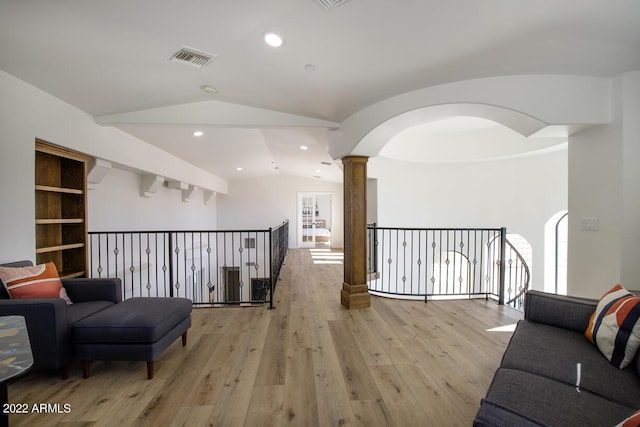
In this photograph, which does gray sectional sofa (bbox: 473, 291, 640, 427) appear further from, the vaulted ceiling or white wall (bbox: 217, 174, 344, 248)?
white wall (bbox: 217, 174, 344, 248)

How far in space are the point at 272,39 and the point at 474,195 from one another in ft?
19.0

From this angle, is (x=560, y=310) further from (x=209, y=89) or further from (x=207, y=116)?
(x=207, y=116)

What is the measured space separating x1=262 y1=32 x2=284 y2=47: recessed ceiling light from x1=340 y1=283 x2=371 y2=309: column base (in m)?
2.89

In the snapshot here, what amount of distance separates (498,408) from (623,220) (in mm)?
2454

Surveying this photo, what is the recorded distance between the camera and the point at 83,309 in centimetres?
248

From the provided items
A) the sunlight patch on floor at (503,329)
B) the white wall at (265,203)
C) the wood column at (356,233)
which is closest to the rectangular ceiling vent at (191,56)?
the wood column at (356,233)

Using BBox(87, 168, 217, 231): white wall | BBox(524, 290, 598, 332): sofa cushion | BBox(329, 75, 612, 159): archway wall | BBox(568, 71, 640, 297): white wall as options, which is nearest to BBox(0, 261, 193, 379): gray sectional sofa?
BBox(87, 168, 217, 231): white wall

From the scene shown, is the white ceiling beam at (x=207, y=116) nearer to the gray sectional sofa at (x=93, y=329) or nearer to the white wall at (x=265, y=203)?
the gray sectional sofa at (x=93, y=329)

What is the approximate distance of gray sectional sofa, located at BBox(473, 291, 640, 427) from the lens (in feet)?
3.71

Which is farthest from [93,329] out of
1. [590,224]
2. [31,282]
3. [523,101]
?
[590,224]

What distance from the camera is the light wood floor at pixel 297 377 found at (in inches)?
72.8

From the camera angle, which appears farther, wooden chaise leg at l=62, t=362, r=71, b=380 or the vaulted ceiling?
wooden chaise leg at l=62, t=362, r=71, b=380

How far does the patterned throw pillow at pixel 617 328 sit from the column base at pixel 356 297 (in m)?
2.40

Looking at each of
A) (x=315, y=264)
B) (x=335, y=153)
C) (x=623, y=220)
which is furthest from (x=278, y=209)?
(x=623, y=220)
